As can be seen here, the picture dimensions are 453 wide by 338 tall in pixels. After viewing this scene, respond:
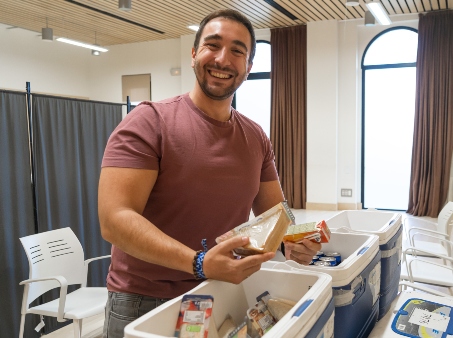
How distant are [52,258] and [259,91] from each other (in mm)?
7176

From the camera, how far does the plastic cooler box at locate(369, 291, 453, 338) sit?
147 cm

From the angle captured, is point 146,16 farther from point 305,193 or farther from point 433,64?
point 433,64

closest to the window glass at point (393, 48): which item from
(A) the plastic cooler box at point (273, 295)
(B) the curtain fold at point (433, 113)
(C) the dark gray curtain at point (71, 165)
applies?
(B) the curtain fold at point (433, 113)

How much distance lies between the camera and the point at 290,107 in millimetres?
8883

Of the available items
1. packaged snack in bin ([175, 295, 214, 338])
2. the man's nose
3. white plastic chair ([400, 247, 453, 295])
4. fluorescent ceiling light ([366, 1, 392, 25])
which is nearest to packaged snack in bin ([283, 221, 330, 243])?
packaged snack in bin ([175, 295, 214, 338])

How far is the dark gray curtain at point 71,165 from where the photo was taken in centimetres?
360

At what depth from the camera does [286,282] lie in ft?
4.26

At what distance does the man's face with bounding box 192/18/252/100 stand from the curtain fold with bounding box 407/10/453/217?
23.8 feet

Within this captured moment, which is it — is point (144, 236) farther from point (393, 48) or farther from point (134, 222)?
point (393, 48)

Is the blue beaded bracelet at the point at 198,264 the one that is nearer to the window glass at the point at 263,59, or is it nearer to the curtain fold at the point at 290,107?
the curtain fold at the point at 290,107

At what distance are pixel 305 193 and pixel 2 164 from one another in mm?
6474

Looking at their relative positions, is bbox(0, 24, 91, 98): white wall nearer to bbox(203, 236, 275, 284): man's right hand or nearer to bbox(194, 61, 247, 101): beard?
bbox(194, 61, 247, 101): beard

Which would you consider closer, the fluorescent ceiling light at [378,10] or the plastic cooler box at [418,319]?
the plastic cooler box at [418,319]

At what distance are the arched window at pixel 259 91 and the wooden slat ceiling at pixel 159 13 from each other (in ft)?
2.01
